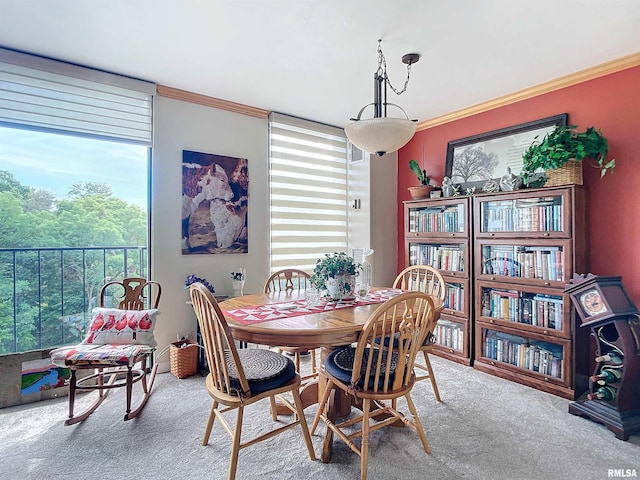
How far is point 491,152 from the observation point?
3.40m

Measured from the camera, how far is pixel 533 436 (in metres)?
2.10

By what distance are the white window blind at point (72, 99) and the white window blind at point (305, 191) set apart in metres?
1.27

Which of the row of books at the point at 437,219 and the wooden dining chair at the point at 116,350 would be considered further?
the row of books at the point at 437,219

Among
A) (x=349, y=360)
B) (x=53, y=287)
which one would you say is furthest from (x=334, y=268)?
(x=53, y=287)

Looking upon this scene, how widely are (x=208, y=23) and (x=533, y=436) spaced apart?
10.5 feet

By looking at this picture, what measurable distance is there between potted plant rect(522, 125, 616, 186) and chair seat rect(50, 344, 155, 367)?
3.19m

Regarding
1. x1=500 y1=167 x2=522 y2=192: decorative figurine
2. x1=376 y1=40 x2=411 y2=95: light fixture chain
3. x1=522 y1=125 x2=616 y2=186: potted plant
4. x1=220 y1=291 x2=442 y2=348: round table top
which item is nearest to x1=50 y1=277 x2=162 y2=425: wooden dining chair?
x1=220 y1=291 x2=442 y2=348: round table top

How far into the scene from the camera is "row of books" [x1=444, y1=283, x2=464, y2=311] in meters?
3.31

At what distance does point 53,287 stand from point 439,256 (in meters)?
3.49

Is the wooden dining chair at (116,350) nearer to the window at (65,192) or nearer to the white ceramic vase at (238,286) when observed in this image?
the window at (65,192)

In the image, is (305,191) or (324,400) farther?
(305,191)

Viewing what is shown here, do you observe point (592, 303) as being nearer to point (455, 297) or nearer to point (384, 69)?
point (455, 297)

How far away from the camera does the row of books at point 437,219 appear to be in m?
3.37

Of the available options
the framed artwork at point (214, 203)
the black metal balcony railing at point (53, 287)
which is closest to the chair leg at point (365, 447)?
the framed artwork at point (214, 203)
